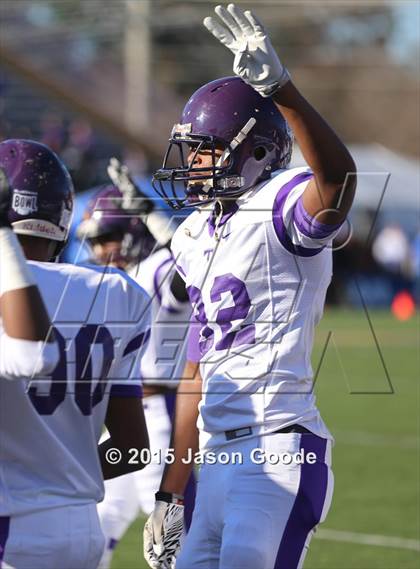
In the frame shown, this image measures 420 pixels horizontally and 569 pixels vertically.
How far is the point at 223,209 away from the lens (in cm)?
353

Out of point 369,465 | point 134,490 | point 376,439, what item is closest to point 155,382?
point 134,490

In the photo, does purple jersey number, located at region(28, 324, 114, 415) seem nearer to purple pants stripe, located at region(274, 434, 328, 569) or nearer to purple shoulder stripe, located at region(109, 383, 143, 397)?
purple shoulder stripe, located at region(109, 383, 143, 397)

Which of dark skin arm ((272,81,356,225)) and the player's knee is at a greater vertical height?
dark skin arm ((272,81,356,225))

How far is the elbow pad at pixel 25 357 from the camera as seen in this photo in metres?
2.55

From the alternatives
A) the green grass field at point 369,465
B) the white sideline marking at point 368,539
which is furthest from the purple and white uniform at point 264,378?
the white sideline marking at point 368,539

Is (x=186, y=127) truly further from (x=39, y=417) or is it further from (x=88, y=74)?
(x=88, y=74)

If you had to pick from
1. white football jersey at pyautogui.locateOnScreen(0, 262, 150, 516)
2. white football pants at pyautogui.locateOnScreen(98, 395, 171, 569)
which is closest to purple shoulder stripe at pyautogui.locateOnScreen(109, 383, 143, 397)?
white football jersey at pyautogui.locateOnScreen(0, 262, 150, 516)

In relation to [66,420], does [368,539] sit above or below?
below

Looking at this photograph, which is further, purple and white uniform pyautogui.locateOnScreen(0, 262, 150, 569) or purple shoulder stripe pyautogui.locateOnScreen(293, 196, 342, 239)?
purple shoulder stripe pyautogui.locateOnScreen(293, 196, 342, 239)

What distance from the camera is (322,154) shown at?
9.83ft

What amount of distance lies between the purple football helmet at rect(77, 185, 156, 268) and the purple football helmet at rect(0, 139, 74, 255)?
7.92 ft

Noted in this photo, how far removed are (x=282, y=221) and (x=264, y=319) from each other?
0.30 meters

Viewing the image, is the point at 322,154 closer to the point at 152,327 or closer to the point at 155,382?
the point at 152,327

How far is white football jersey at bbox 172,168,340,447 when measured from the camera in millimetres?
3295
